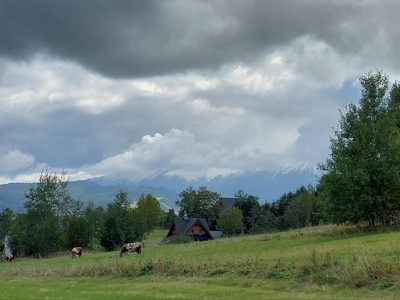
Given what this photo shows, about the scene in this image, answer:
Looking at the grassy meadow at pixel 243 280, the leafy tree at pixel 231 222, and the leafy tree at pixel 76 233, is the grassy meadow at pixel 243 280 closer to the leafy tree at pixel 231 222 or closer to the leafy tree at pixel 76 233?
the leafy tree at pixel 76 233

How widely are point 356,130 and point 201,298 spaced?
28062 mm

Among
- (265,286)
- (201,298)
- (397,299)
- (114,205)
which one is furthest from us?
(114,205)

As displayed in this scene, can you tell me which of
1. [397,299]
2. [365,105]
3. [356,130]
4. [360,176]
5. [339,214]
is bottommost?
[397,299]

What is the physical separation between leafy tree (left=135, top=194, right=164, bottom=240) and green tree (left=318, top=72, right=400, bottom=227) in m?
46.1

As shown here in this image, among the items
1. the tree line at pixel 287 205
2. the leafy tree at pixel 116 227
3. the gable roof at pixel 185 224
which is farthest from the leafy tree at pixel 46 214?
the gable roof at pixel 185 224

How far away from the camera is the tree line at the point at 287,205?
119ft

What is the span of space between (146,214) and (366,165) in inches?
2246

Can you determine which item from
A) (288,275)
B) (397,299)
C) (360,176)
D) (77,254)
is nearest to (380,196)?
(360,176)

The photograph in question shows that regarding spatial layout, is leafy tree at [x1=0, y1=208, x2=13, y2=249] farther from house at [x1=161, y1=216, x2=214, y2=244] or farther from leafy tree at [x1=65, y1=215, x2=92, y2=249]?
leafy tree at [x1=65, y1=215, x2=92, y2=249]

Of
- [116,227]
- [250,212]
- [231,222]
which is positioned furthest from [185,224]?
[116,227]

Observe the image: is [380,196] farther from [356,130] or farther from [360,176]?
[356,130]

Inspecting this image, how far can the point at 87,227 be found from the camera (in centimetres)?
6944

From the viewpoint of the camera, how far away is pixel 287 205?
105000 mm

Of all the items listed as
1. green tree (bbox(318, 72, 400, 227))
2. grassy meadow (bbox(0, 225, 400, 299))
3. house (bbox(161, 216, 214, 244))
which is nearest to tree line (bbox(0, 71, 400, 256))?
green tree (bbox(318, 72, 400, 227))
